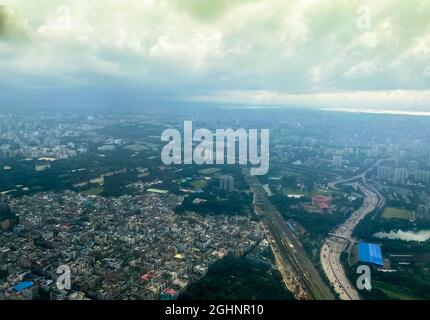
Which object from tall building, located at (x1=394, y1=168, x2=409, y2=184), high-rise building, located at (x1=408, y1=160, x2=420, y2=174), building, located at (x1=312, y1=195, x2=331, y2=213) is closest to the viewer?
building, located at (x1=312, y1=195, x2=331, y2=213)

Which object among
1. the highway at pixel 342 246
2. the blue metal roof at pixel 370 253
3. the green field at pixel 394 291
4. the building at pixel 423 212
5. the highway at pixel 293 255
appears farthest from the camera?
the building at pixel 423 212

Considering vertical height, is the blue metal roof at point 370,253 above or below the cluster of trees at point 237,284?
below

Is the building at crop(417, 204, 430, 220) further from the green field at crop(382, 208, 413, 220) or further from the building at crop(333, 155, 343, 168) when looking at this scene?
the building at crop(333, 155, 343, 168)

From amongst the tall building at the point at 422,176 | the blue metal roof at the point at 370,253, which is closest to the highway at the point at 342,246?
the blue metal roof at the point at 370,253

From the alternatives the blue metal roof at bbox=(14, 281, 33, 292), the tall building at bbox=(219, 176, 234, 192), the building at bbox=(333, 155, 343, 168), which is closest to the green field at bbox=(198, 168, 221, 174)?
the tall building at bbox=(219, 176, 234, 192)

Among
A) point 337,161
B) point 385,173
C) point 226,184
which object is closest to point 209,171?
point 226,184

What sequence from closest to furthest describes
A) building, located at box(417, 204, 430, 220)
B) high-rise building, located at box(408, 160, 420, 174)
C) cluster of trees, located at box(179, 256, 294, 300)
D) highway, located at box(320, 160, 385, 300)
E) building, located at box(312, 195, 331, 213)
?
cluster of trees, located at box(179, 256, 294, 300) → highway, located at box(320, 160, 385, 300) → building, located at box(417, 204, 430, 220) → building, located at box(312, 195, 331, 213) → high-rise building, located at box(408, 160, 420, 174)

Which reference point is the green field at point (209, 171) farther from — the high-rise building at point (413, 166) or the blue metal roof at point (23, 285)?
the blue metal roof at point (23, 285)

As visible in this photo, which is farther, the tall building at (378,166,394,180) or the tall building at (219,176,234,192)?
the tall building at (378,166,394,180)
